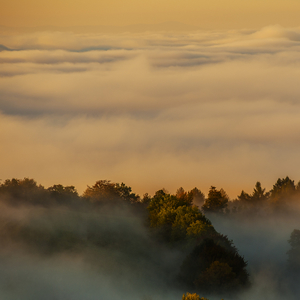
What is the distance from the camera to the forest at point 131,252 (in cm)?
7019

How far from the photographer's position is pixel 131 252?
87250mm

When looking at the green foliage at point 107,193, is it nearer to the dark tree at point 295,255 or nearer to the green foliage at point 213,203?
the green foliage at point 213,203

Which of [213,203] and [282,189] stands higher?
[282,189]

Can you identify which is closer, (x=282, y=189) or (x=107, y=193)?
(x=107, y=193)

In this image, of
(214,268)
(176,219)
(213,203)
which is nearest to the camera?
A: (214,268)

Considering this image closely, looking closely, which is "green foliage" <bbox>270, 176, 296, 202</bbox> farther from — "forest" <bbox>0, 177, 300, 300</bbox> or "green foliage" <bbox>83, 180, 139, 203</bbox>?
"green foliage" <bbox>83, 180, 139, 203</bbox>

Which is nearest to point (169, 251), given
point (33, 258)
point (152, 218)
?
point (152, 218)

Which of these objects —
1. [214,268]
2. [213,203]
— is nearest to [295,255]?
[214,268]

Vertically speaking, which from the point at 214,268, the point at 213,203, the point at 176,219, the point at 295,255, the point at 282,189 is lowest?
the point at 214,268

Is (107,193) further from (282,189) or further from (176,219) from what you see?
(282,189)

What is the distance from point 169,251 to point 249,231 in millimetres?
52481

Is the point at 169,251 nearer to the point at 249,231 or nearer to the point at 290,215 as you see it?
the point at 249,231

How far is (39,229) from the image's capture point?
94.3 m

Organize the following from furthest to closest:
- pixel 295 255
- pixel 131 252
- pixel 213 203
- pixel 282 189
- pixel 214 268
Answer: pixel 282 189, pixel 213 203, pixel 295 255, pixel 131 252, pixel 214 268
